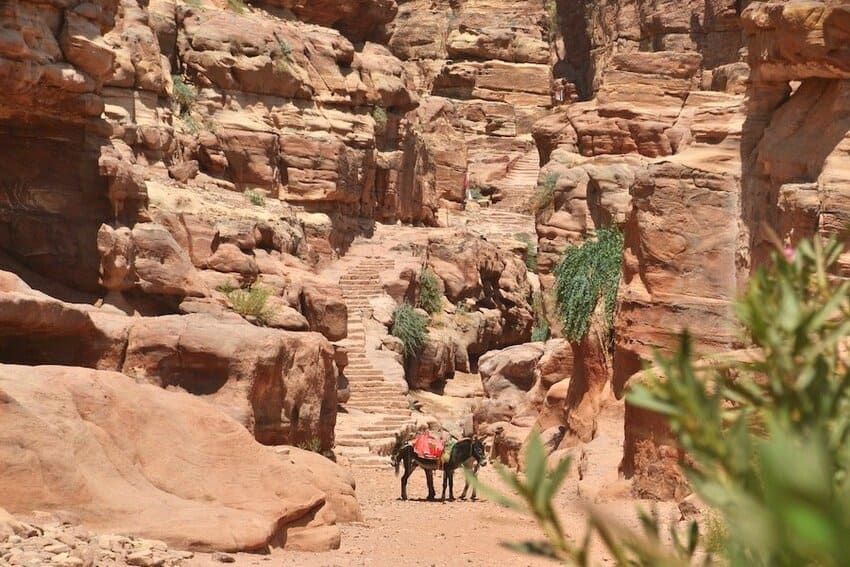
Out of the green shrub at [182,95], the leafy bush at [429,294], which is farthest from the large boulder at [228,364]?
the leafy bush at [429,294]

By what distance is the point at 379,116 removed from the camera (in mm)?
36219

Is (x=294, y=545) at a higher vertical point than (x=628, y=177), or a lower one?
lower

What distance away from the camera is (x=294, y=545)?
35.0 feet

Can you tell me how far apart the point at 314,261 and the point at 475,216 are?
1489 cm

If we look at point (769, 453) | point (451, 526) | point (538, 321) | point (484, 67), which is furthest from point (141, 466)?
point (484, 67)

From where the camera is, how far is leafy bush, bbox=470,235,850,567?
4.23ft

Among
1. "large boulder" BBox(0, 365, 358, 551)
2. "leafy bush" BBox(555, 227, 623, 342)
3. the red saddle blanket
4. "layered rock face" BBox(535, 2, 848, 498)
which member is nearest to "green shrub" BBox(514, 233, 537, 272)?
"leafy bush" BBox(555, 227, 623, 342)

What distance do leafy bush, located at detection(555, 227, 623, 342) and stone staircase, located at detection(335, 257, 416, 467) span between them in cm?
457

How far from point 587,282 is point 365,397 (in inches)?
351

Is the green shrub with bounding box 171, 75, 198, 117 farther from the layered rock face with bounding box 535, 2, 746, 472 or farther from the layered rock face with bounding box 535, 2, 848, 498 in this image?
the layered rock face with bounding box 535, 2, 848, 498

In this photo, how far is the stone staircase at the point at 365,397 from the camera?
75.0ft

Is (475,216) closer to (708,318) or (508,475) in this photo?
(708,318)

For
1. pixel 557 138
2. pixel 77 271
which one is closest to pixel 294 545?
pixel 77 271

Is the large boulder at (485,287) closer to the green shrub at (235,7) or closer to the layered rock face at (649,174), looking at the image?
the layered rock face at (649,174)
